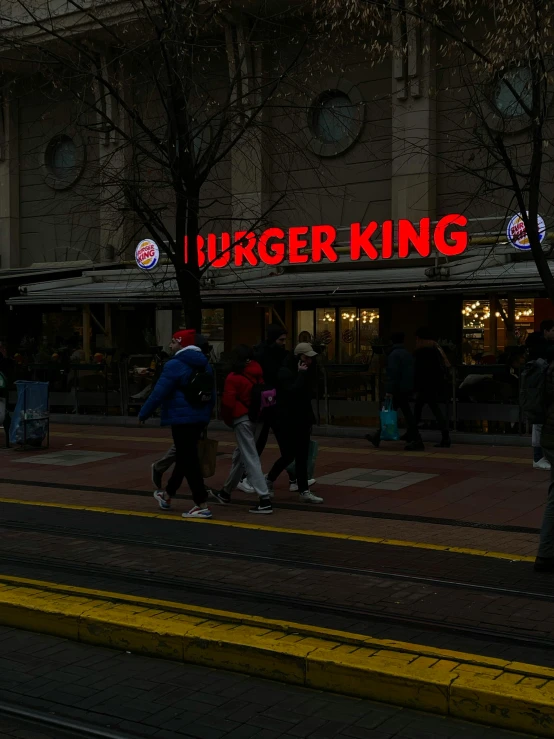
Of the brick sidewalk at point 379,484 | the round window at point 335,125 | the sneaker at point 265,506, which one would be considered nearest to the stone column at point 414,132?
the round window at point 335,125

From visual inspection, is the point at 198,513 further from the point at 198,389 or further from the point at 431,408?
the point at 431,408

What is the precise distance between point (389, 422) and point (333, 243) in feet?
27.9

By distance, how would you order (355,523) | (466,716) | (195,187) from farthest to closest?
(195,187), (355,523), (466,716)

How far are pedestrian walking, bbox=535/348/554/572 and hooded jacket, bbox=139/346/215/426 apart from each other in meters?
3.44

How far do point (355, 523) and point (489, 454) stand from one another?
16.0ft

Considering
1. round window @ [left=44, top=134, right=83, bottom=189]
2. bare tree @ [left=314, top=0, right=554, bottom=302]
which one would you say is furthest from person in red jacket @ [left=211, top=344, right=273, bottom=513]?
round window @ [left=44, top=134, right=83, bottom=189]

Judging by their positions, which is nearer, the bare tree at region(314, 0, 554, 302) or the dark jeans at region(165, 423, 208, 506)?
the dark jeans at region(165, 423, 208, 506)

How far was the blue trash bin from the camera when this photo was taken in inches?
589

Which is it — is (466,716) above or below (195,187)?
below

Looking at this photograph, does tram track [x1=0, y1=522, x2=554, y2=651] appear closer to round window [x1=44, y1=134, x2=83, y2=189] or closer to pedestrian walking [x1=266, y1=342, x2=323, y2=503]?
pedestrian walking [x1=266, y1=342, x2=323, y2=503]

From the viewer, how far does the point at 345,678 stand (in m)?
4.95

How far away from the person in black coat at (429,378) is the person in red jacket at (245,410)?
5.00m

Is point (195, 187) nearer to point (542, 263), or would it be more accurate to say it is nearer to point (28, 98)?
point (542, 263)

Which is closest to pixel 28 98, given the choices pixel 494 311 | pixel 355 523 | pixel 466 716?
pixel 494 311
